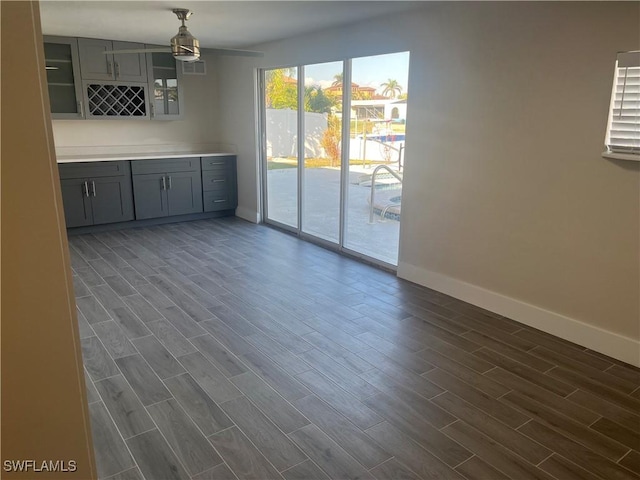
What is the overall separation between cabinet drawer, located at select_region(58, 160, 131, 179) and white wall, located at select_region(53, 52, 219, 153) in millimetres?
663

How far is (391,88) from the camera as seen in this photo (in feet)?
14.1

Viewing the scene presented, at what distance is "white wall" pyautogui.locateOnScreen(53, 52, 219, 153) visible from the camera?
19.8 feet

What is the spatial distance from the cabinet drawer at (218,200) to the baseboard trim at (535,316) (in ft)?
10.9

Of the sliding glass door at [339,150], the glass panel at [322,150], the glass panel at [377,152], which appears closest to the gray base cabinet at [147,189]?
the sliding glass door at [339,150]

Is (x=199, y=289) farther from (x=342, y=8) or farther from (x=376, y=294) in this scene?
(x=342, y=8)

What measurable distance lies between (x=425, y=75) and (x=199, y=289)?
8.61 feet

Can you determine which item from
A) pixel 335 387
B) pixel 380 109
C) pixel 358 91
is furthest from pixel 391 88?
pixel 335 387

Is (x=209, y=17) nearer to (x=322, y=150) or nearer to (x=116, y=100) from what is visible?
(x=322, y=150)

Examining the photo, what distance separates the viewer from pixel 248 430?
87.7 inches

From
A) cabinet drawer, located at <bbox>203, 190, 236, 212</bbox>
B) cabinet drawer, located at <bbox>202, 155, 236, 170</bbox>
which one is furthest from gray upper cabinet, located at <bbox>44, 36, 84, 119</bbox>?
cabinet drawer, located at <bbox>203, 190, 236, 212</bbox>

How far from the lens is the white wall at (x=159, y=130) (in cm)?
604

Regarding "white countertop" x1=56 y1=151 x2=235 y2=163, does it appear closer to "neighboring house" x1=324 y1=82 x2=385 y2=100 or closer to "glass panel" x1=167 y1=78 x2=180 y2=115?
"glass panel" x1=167 y1=78 x2=180 y2=115

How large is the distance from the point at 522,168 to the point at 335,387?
6.58 ft

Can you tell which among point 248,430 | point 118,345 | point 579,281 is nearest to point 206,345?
point 118,345
